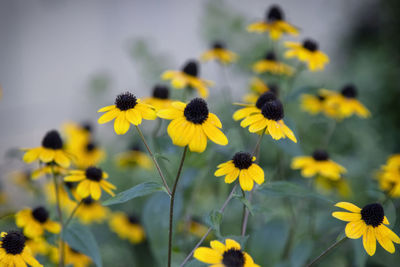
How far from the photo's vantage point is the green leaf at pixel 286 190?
2.24 ft

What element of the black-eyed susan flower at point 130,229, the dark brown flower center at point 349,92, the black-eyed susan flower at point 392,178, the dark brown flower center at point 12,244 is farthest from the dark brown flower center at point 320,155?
the dark brown flower center at point 12,244

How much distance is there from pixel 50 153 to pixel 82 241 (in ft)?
0.65

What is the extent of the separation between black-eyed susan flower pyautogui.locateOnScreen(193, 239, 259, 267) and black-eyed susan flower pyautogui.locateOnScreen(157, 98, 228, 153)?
145 mm

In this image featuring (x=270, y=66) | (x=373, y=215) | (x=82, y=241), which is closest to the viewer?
(x=373, y=215)

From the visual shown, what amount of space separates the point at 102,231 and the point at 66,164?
2.12ft

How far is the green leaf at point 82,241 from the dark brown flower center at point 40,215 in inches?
2.5

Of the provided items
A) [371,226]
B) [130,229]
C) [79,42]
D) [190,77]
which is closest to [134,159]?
[130,229]

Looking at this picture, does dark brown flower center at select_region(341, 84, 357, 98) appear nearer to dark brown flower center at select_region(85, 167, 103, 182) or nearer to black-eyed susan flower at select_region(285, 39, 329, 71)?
black-eyed susan flower at select_region(285, 39, 329, 71)

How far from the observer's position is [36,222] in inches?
30.3

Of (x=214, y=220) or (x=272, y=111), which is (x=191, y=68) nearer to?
(x=272, y=111)

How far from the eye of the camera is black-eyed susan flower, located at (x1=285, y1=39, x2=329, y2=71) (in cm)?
104

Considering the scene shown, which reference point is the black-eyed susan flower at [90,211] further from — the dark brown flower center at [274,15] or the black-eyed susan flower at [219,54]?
the dark brown flower center at [274,15]

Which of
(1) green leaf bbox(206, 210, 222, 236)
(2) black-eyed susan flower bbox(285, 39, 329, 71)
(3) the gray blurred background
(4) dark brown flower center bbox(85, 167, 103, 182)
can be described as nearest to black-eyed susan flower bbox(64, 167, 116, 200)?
(4) dark brown flower center bbox(85, 167, 103, 182)

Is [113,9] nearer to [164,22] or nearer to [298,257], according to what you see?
[164,22]
